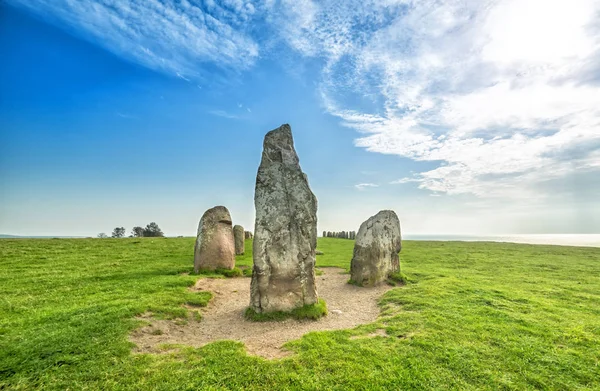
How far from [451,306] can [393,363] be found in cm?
506

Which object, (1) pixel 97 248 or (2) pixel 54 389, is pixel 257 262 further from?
(1) pixel 97 248

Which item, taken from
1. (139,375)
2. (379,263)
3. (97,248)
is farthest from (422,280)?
(97,248)

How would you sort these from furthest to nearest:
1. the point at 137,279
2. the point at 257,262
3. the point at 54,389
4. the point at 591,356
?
1. the point at 137,279
2. the point at 257,262
3. the point at 591,356
4. the point at 54,389

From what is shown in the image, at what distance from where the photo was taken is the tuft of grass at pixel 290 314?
9.34 meters

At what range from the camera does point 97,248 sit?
24219 mm

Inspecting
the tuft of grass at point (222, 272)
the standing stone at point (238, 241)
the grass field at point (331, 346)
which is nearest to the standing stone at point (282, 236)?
the grass field at point (331, 346)

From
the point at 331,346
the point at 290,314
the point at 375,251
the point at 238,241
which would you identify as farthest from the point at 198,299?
the point at 238,241

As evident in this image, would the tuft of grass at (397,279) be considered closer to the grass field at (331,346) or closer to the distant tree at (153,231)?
the grass field at (331,346)

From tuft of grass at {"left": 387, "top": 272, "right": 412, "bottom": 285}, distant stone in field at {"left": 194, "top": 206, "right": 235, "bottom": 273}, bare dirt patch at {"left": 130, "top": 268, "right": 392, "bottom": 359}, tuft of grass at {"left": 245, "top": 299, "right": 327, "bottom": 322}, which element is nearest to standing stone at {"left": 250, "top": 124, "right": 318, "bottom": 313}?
tuft of grass at {"left": 245, "top": 299, "right": 327, "bottom": 322}

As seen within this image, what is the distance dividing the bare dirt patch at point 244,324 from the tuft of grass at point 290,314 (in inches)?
5.9

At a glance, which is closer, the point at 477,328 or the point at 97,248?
the point at 477,328

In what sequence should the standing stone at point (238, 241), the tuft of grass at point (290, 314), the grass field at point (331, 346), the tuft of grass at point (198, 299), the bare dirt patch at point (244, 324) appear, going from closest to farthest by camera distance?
the grass field at point (331, 346)
the bare dirt patch at point (244, 324)
the tuft of grass at point (290, 314)
the tuft of grass at point (198, 299)
the standing stone at point (238, 241)

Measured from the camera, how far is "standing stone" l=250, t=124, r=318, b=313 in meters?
9.63

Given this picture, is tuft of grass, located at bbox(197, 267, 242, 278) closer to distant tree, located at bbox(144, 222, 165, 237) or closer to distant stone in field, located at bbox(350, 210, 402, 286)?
distant stone in field, located at bbox(350, 210, 402, 286)
